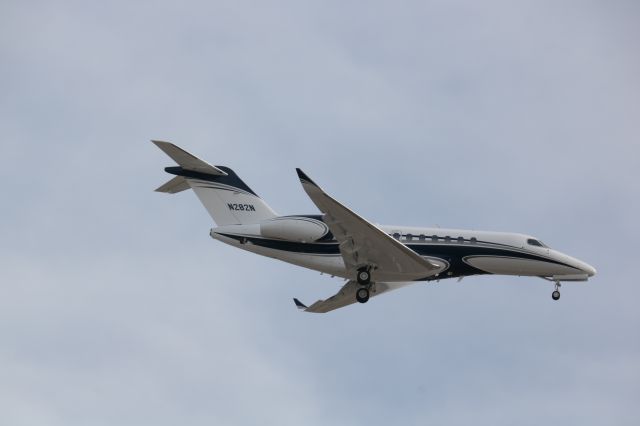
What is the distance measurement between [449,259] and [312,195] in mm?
7481

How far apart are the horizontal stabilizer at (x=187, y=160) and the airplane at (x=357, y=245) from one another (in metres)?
0.04

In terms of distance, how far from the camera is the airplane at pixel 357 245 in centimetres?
3734

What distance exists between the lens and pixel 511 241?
39.7 meters

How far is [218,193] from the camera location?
40.0 metres

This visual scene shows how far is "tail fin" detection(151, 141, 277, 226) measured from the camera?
39688 millimetres

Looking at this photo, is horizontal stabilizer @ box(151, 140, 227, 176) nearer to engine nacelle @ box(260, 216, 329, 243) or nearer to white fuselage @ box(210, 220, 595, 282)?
white fuselage @ box(210, 220, 595, 282)

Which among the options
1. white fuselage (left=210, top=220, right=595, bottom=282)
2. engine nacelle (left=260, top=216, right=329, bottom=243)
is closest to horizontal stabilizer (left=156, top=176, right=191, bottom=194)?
white fuselage (left=210, top=220, right=595, bottom=282)

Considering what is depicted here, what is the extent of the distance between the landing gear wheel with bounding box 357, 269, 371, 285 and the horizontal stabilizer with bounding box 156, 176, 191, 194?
7.39 metres

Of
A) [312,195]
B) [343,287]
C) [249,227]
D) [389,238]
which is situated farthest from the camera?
[343,287]

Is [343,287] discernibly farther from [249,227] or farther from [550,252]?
[550,252]

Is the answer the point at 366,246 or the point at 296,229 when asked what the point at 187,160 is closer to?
the point at 296,229

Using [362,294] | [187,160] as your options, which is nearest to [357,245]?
[362,294]

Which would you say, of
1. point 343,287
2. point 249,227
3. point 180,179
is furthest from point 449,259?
point 180,179

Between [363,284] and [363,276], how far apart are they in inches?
18.3
